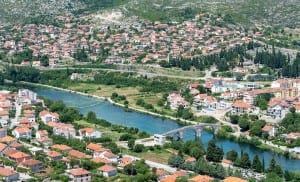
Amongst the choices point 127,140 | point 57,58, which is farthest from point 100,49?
point 127,140

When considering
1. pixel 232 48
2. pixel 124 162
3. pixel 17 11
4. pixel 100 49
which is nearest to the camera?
pixel 124 162

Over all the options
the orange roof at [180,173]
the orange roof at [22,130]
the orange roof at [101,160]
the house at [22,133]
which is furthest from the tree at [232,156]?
the orange roof at [22,130]

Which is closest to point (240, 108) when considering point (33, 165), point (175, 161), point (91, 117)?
point (91, 117)

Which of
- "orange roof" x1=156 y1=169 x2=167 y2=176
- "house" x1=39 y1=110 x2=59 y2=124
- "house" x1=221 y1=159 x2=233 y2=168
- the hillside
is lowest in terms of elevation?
"house" x1=221 y1=159 x2=233 y2=168

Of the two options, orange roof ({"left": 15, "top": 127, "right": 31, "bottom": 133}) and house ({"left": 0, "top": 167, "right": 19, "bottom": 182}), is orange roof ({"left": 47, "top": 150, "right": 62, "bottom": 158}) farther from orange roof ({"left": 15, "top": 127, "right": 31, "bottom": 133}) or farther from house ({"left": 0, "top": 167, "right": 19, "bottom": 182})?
orange roof ({"left": 15, "top": 127, "right": 31, "bottom": 133})

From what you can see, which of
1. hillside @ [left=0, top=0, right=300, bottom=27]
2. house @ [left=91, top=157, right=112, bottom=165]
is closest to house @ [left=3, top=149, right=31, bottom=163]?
house @ [left=91, top=157, right=112, bottom=165]

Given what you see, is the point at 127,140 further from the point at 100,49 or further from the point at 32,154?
the point at 100,49

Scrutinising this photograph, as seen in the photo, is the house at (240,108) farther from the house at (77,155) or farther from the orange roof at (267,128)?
the house at (77,155)

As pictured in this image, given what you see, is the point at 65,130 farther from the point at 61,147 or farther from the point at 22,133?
the point at 61,147
